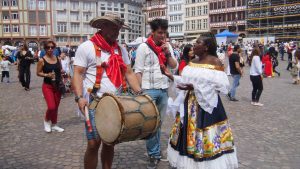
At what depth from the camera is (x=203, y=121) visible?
382cm

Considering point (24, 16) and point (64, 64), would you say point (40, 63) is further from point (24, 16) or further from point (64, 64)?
point (24, 16)

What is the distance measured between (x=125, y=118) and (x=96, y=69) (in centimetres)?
80

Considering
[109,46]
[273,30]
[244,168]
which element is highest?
[273,30]

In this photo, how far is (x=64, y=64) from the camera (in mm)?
12391

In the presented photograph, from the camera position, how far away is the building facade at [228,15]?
228 feet

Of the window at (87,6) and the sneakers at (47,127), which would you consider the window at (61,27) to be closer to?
the window at (87,6)

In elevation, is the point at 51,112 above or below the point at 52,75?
below

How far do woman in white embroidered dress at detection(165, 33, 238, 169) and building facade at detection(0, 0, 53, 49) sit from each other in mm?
77554

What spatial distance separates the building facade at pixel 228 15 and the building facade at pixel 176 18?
10234mm

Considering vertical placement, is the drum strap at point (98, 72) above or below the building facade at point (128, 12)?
below

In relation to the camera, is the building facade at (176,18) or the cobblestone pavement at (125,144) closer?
the cobblestone pavement at (125,144)

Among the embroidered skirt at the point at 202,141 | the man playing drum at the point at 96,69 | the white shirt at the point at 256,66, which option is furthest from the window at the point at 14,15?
the embroidered skirt at the point at 202,141

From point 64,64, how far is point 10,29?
233 ft

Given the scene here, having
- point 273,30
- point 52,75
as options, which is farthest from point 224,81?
point 273,30
